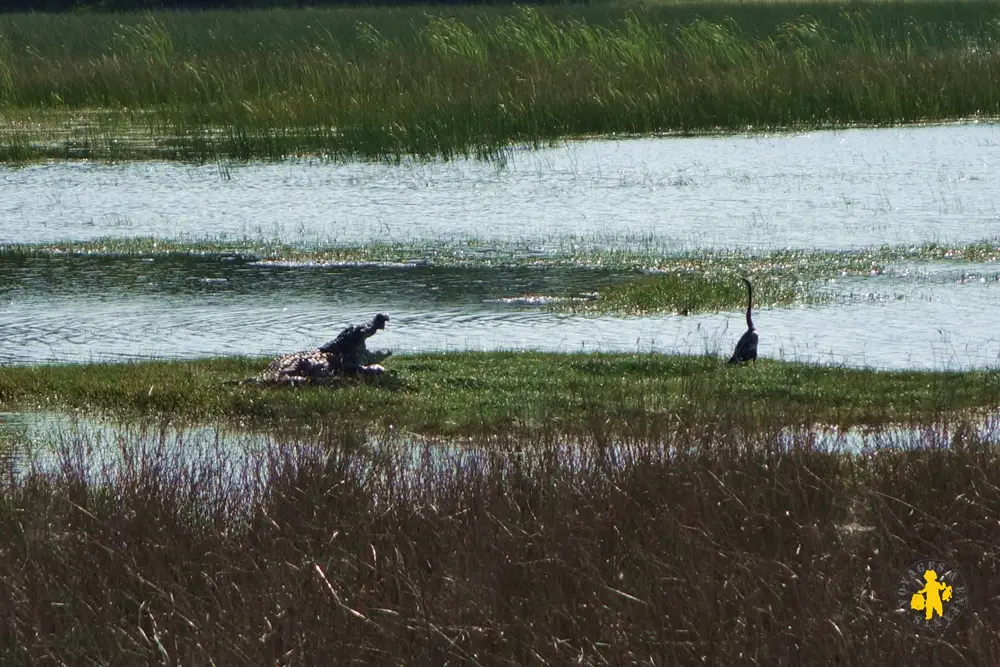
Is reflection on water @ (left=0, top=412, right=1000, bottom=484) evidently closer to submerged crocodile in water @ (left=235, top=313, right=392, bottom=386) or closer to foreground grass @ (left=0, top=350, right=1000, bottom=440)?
foreground grass @ (left=0, top=350, right=1000, bottom=440)

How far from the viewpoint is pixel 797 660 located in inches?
183

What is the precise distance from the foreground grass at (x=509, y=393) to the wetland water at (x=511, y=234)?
2.86 ft

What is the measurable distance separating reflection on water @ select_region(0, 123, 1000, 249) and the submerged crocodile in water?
682 centimetres

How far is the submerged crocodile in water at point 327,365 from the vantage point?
9391 millimetres

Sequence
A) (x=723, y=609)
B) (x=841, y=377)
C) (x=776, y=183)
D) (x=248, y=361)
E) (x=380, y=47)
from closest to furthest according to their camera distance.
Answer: (x=723, y=609)
(x=841, y=377)
(x=248, y=361)
(x=776, y=183)
(x=380, y=47)

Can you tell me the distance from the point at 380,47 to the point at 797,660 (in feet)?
90.5

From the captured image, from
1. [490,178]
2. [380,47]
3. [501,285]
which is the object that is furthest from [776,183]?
[380,47]

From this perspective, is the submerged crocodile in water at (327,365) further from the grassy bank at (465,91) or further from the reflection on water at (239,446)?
the grassy bank at (465,91)

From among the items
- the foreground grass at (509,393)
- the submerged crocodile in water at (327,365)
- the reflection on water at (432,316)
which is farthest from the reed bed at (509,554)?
the reflection on water at (432,316)

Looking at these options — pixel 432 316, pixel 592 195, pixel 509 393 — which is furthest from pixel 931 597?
pixel 592 195

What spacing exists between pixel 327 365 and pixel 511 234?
7467 mm

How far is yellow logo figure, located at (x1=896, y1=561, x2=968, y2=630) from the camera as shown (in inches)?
190

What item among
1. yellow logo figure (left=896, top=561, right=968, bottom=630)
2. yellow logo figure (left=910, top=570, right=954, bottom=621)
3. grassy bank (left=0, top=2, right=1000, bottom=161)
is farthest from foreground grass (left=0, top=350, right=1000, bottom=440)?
grassy bank (left=0, top=2, right=1000, bottom=161)

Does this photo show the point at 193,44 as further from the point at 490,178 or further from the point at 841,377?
the point at 841,377
